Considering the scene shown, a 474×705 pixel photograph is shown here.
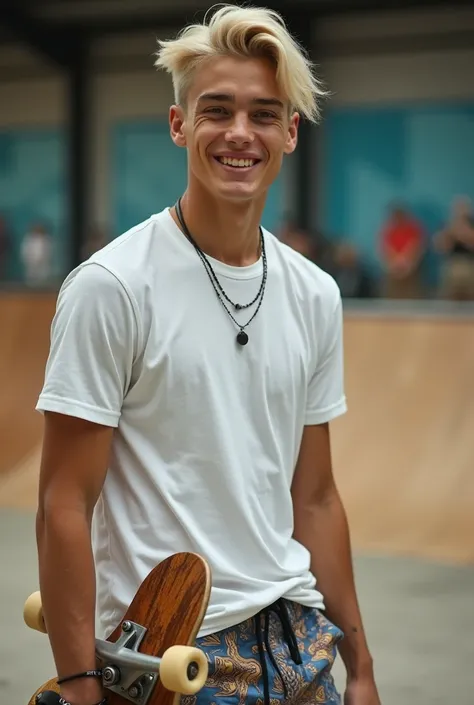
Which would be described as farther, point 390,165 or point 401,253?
point 390,165

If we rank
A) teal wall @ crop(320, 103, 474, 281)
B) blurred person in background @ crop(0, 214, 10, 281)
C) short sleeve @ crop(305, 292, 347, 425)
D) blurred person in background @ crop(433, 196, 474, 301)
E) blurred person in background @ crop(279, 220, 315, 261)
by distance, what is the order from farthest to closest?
1. blurred person in background @ crop(0, 214, 10, 281)
2. teal wall @ crop(320, 103, 474, 281)
3. blurred person in background @ crop(279, 220, 315, 261)
4. blurred person in background @ crop(433, 196, 474, 301)
5. short sleeve @ crop(305, 292, 347, 425)

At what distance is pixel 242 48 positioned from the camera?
165 cm

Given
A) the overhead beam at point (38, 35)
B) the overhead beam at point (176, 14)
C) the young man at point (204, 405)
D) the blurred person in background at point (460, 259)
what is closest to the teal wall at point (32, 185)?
the overhead beam at point (38, 35)

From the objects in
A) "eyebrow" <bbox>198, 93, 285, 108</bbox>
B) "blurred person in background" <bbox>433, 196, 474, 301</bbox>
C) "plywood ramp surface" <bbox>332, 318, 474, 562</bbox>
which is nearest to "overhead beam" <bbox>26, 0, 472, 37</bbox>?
"blurred person in background" <bbox>433, 196, 474, 301</bbox>

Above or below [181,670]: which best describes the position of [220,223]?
above

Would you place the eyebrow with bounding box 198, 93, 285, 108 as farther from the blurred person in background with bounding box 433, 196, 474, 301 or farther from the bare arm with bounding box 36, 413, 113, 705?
the blurred person in background with bounding box 433, 196, 474, 301

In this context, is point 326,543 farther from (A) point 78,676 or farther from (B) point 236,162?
(B) point 236,162

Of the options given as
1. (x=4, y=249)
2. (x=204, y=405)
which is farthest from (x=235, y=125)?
(x=4, y=249)

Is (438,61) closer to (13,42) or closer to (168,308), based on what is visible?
(13,42)

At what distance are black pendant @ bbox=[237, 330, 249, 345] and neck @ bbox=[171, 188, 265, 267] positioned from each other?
14 cm

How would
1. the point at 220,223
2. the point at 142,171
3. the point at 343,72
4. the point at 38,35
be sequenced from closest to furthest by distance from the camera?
1. the point at 220,223
2. the point at 343,72
3. the point at 38,35
4. the point at 142,171

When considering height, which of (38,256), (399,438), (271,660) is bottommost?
(38,256)

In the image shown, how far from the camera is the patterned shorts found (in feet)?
5.28

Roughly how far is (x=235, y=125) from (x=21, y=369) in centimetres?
670
